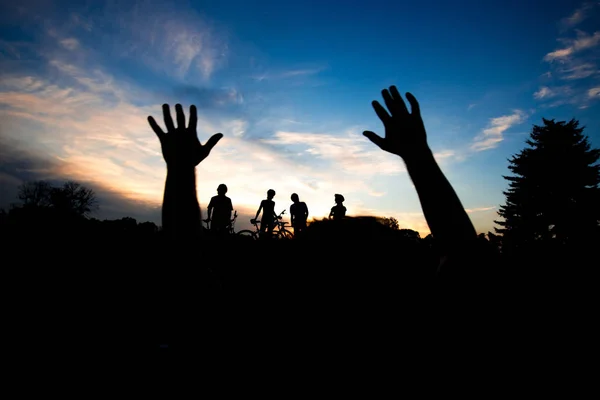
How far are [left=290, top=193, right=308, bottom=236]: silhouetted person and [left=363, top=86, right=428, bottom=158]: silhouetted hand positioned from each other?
9373 millimetres

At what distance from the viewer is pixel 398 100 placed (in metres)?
1.88

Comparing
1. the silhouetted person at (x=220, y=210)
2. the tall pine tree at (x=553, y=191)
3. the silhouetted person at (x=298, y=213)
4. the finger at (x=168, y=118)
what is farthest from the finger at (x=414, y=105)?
the tall pine tree at (x=553, y=191)

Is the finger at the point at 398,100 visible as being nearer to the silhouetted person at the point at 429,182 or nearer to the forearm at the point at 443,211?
the silhouetted person at the point at 429,182

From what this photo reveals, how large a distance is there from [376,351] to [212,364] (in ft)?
4.82

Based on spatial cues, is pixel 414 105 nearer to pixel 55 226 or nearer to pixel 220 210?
pixel 220 210

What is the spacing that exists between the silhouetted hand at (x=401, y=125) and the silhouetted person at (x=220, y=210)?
829 cm

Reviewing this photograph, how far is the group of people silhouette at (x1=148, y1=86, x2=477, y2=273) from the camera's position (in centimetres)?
125

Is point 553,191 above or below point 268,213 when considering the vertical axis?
above

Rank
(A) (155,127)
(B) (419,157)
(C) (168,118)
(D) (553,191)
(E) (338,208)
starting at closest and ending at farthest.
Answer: (B) (419,157) → (C) (168,118) → (A) (155,127) → (E) (338,208) → (D) (553,191)

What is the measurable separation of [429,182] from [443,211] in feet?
0.61

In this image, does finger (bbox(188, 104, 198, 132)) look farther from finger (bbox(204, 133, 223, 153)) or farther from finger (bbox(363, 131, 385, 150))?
finger (bbox(363, 131, 385, 150))

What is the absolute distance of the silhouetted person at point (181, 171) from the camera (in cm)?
159

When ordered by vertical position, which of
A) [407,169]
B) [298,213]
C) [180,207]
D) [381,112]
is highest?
[298,213]

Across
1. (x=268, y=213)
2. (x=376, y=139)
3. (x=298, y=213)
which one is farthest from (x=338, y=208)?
(x=376, y=139)
